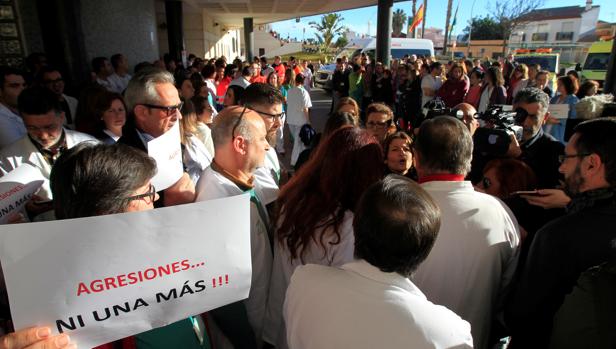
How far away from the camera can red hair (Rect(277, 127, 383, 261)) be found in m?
1.71

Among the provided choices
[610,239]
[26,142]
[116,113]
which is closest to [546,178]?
[610,239]

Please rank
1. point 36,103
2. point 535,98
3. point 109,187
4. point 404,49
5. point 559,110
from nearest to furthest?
point 109,187 < point 36,103 < point 535,98 < point 559,110 < point 404,49

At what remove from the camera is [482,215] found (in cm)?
172

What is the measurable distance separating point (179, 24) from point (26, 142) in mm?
15391

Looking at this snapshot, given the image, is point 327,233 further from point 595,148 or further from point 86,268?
point 595,148

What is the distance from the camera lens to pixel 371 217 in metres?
1.18

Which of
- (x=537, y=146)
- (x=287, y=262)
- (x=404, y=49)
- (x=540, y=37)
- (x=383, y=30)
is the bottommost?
(x=287, y=262)

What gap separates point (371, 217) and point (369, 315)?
0.98 feet

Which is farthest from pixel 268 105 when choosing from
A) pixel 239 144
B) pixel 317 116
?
pixel 317 116

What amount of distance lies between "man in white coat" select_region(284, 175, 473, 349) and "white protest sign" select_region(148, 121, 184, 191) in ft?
3.27

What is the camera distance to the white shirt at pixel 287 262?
5.64 ft

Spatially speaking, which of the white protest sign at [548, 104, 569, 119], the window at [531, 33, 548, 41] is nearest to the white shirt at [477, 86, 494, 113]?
the white protest sign at [548, 104, 569, 119]

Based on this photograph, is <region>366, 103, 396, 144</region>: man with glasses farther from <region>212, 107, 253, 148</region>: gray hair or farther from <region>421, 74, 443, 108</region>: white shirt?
<region>421, 74, 443, 108</region>: white shirt

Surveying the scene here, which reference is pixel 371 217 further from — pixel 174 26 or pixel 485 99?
pixel 174 26
